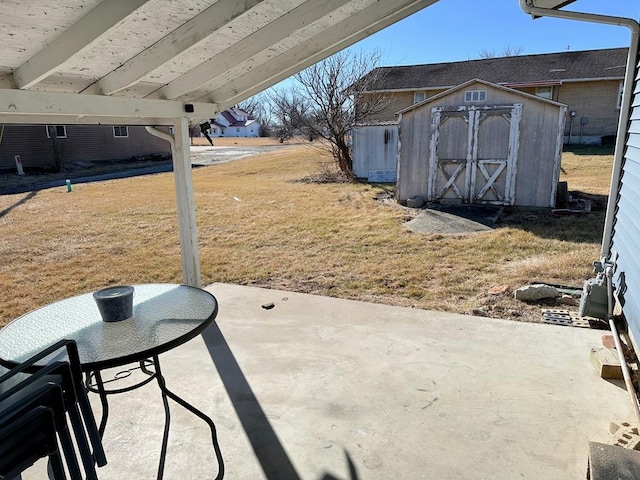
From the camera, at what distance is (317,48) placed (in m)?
2.93

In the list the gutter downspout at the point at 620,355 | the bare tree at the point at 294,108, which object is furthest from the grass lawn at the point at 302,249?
the bare tree at the point at 294,108

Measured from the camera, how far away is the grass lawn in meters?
4.80

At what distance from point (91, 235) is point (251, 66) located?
591cm

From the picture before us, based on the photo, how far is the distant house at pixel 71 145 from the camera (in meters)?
17.8

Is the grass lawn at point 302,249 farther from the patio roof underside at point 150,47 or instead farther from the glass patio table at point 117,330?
the glass patio table at point 117,330

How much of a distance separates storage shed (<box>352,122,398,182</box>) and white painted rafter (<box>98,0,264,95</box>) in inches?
434

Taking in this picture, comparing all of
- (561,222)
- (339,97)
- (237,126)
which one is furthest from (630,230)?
(237,126)

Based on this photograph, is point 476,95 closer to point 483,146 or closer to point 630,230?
point 483,146

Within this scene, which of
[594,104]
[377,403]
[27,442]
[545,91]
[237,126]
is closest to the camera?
[27,442]

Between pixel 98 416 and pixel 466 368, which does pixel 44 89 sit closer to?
pixel 98 416

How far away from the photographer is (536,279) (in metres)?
4.77

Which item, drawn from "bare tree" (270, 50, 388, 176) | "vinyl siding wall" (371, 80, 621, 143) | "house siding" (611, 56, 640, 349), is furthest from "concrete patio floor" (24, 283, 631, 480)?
"vinyl siding wall" (371, 80, 621, 143)

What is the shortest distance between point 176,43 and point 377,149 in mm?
11394

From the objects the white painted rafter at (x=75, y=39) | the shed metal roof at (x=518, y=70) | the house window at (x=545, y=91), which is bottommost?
the white painted rafter at (x=75, y=39)
